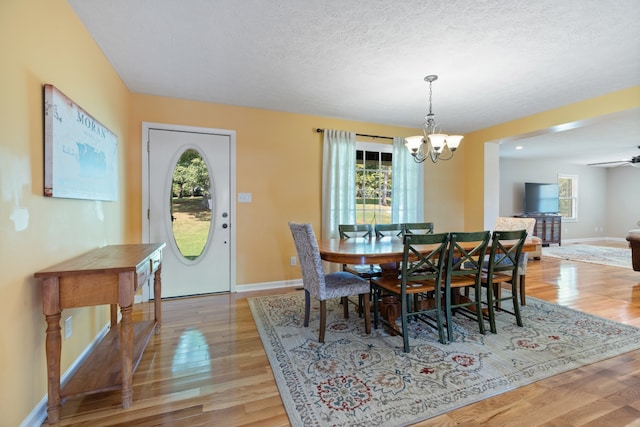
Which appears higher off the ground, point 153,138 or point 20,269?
point 153,138

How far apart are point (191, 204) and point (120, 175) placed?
842 millimetres

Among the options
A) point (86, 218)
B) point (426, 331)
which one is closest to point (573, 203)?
point (426, 331)

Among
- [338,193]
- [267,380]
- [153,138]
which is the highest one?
[153,138]

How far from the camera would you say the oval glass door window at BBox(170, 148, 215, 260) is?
354 cm

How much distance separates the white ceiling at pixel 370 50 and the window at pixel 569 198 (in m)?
6.89

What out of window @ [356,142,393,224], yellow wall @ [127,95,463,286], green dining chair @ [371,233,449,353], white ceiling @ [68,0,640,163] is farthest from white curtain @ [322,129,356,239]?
green dining chair @ [371,233,449,353]

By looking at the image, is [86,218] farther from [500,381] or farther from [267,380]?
[500,381]

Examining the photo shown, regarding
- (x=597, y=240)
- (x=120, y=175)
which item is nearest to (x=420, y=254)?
(x=120, y=175)

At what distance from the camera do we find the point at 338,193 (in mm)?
4211

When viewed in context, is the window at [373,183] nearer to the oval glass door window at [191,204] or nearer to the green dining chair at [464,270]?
the green dining chair at [464,270]

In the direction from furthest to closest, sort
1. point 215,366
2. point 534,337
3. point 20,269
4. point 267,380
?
point 534,337, point 215,366, point 267,380, point 20,269

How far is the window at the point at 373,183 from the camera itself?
14.8 ft

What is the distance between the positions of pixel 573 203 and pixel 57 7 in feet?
39.1

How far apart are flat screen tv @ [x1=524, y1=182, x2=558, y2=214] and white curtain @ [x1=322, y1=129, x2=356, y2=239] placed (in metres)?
6.26
